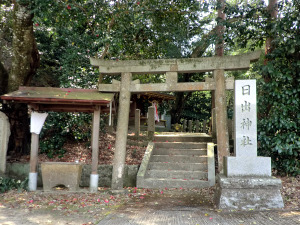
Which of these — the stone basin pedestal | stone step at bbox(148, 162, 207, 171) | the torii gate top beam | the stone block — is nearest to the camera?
the stone block

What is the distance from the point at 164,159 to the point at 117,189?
2675 millimetres

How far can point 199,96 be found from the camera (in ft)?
75.3

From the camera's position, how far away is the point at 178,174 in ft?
28.2

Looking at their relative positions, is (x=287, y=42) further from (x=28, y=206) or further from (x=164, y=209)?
(x=28, y=206)

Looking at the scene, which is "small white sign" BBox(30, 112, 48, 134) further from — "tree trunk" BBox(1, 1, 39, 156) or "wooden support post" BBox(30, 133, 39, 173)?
"tree trunk" BBox(1, 1, 39, 156)

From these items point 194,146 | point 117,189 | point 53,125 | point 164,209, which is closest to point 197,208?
point 164,209

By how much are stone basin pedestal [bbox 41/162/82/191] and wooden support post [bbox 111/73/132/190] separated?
1.15 metres

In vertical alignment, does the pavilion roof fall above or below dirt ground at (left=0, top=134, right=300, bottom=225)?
above

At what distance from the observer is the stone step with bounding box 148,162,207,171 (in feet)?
29.8

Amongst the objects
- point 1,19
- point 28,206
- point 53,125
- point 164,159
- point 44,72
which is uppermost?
point 1,19

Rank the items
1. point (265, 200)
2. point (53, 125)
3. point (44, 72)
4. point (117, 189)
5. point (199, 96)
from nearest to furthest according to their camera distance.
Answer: point (265, 200), point (117, 189), point (53, 125), point (44, 72), point (199, 96)

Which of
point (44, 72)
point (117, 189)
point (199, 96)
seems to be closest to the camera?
point (117, 189)

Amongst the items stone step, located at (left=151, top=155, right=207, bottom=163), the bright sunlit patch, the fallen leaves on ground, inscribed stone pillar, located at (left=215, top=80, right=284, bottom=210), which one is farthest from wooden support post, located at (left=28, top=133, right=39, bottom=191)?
the bright sunlit patch

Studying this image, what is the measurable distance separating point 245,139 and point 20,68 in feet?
25.1
